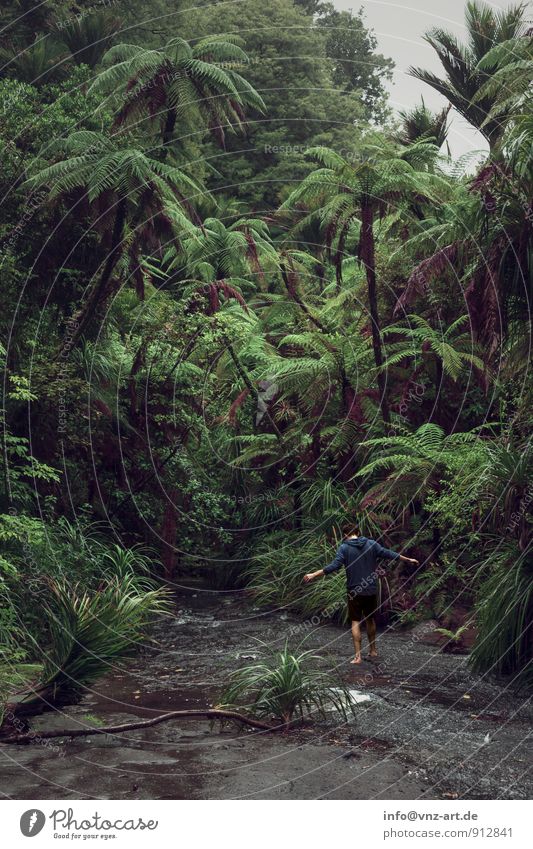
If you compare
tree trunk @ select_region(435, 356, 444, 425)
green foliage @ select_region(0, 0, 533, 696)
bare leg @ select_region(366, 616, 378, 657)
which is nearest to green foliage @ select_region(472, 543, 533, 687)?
green foliage @ select_region(0, 0, 533, 696)

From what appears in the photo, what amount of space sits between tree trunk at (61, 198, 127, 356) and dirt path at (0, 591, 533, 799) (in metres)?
5.57

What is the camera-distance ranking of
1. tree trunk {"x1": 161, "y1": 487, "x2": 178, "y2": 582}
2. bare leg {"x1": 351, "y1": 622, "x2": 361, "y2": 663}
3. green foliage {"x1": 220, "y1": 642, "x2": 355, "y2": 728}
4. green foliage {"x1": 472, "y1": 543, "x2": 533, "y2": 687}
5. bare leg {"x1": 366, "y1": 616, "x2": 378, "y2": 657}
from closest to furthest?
1. green foliage {"x1": 220, "y1": 642, "x2": 355, "y2": 728}
2. green foliage {"x1": 472, "y1": 543, "x2": 533, "y2": 687}
3. bare leg {"x1": 351, "y1": 622, "x2": 361, "y2": 663}
4. bare leg {"x1": 366, "y1": 616, "x2": 378, "y2": 657}
5. tree trunk {"x1": 161, "y1": 487, "x2": 178, "y2": 582}

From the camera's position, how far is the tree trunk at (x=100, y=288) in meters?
14.2

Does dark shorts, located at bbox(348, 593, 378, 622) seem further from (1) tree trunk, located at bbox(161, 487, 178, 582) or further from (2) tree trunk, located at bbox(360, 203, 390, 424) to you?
(1) tree trunk, located at bbox(161, 487, 178, 582)

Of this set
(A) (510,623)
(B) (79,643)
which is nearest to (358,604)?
(A) (510,623)

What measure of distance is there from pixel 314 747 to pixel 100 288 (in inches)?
354

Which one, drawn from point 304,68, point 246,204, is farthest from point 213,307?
point 304,68

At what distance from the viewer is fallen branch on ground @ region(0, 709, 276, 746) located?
24.1ft

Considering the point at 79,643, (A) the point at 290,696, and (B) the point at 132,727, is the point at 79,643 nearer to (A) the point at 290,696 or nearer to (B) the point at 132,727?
(B) the point at 132,727

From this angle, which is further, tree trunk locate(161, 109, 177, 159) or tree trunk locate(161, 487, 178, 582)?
tree trunk locate(161, 109, 177, 159)

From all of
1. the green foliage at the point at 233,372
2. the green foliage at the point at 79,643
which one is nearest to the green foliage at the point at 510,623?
the green foliage at the point at 233,372

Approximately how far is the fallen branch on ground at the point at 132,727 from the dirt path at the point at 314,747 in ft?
0.26

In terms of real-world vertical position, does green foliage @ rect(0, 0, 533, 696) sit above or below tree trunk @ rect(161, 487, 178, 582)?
above

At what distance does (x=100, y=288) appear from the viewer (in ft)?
47.4
